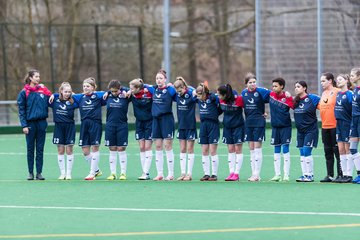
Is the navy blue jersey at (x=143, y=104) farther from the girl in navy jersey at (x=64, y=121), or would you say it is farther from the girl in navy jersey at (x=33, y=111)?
the girl in navy jersey at (x=33, y=111)

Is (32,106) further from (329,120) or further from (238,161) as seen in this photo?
(329,120)

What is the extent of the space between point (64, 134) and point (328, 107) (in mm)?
4386

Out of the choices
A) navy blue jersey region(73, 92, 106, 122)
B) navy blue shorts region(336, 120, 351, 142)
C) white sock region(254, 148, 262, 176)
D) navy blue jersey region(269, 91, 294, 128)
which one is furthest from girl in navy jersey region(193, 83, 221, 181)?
navy blue shorts region(336, 120, 351, 142)

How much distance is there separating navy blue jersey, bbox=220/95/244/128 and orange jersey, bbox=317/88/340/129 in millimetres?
1279

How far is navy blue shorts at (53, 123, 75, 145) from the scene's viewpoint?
63.1 feet

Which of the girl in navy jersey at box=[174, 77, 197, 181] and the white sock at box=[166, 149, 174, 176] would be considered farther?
the white sock at box=[166, 149, 174, 176]

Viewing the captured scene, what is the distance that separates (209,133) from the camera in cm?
1888

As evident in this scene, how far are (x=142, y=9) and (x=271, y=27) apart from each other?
45.7 feet

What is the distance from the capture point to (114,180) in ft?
62.2

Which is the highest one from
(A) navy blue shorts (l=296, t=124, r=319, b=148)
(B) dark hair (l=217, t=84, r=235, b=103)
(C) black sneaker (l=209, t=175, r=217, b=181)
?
(B) dark hair (l=217, t=84, r=235, b=103)

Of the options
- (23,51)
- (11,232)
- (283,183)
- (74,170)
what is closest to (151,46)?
(23,51)

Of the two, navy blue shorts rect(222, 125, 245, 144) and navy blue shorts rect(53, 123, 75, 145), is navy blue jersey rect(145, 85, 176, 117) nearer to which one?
navy blue shorts rect(222, 125, 245, 144)

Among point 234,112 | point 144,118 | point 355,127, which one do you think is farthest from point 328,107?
point 144,118

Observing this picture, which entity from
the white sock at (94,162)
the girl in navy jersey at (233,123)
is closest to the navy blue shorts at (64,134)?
the white sock at (94,162)
